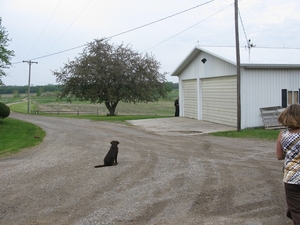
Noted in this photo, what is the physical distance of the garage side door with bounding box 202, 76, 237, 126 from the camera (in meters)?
18.0

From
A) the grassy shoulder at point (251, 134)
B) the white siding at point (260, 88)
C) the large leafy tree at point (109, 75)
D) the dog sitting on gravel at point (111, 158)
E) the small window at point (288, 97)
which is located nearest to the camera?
the dog sitting on gravel at point (111, 158)

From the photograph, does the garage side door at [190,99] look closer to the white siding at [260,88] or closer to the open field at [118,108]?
the white siding at [260,88]

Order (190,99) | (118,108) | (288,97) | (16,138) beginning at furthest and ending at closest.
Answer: (118,108)
(190,99)
(288,97)
(16,138)

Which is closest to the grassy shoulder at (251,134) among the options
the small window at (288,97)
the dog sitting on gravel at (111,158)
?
the small window at (288,97)

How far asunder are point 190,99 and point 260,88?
6.83 metres

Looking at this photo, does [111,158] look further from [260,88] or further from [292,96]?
[292,96]

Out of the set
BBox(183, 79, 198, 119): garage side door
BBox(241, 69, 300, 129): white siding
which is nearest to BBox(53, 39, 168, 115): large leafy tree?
BBox(183, 79, 198, 119): garage side door

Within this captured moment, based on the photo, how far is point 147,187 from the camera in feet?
22.2

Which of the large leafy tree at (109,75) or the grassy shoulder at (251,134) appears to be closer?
the grassy shoulder at (251,134)

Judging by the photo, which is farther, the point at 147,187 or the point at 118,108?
the point at 118,108

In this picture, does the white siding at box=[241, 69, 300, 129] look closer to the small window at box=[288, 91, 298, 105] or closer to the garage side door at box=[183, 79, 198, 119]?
the small window at box=[288, 91, 298, 105]

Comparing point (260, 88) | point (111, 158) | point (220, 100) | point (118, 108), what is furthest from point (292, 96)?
point (118, 108)

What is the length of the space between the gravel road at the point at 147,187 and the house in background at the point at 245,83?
5.44 meters

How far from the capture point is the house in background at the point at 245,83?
1688cm
